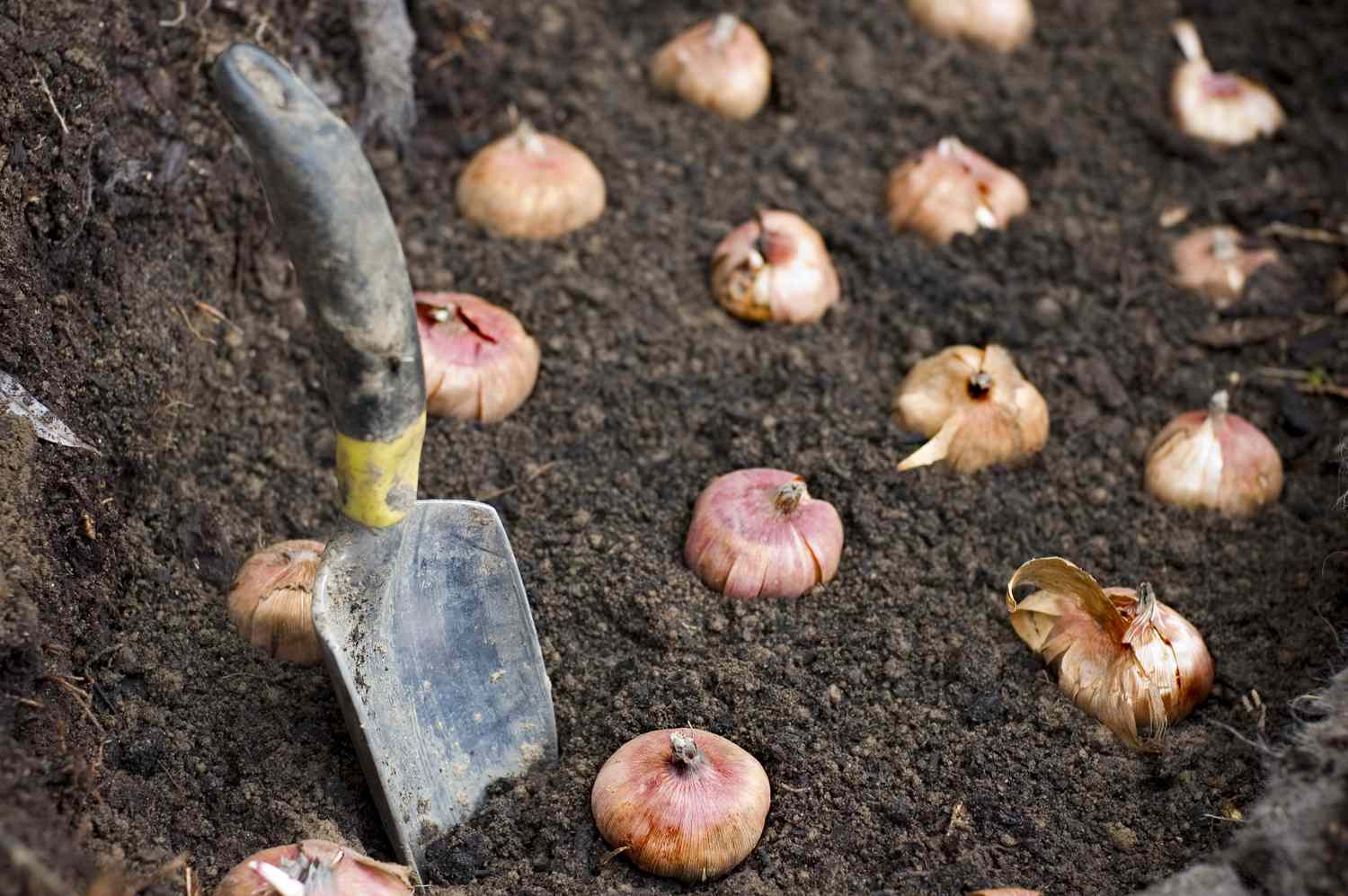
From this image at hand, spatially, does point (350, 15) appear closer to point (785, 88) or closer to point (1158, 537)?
point (785, 88)

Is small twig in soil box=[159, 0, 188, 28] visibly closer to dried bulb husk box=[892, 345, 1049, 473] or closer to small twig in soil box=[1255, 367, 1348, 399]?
dried bulb husk box=[892, 345, 1049, 473]

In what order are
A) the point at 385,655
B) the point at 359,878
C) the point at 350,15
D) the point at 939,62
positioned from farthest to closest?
the point at 939,62 → the point at 350,15 → the point at 385,655 → the point at 359,878

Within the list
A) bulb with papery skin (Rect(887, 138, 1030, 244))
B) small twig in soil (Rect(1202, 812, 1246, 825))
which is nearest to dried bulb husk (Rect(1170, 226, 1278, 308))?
bulb with papery skin (Rect(887, 138, 1030, 244))

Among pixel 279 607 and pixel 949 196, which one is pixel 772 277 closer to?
pixel 949 196

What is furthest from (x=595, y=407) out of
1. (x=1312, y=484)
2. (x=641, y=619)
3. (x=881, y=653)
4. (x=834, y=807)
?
(x=1312, y=484)

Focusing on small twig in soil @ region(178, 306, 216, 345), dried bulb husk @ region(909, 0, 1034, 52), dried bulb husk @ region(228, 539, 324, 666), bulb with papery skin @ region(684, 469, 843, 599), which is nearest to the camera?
dried bulb husk @ region(228, 539, 324, 666)

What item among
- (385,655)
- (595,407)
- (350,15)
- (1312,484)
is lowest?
(1312,484)

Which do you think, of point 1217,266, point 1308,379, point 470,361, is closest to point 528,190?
point 470,361
